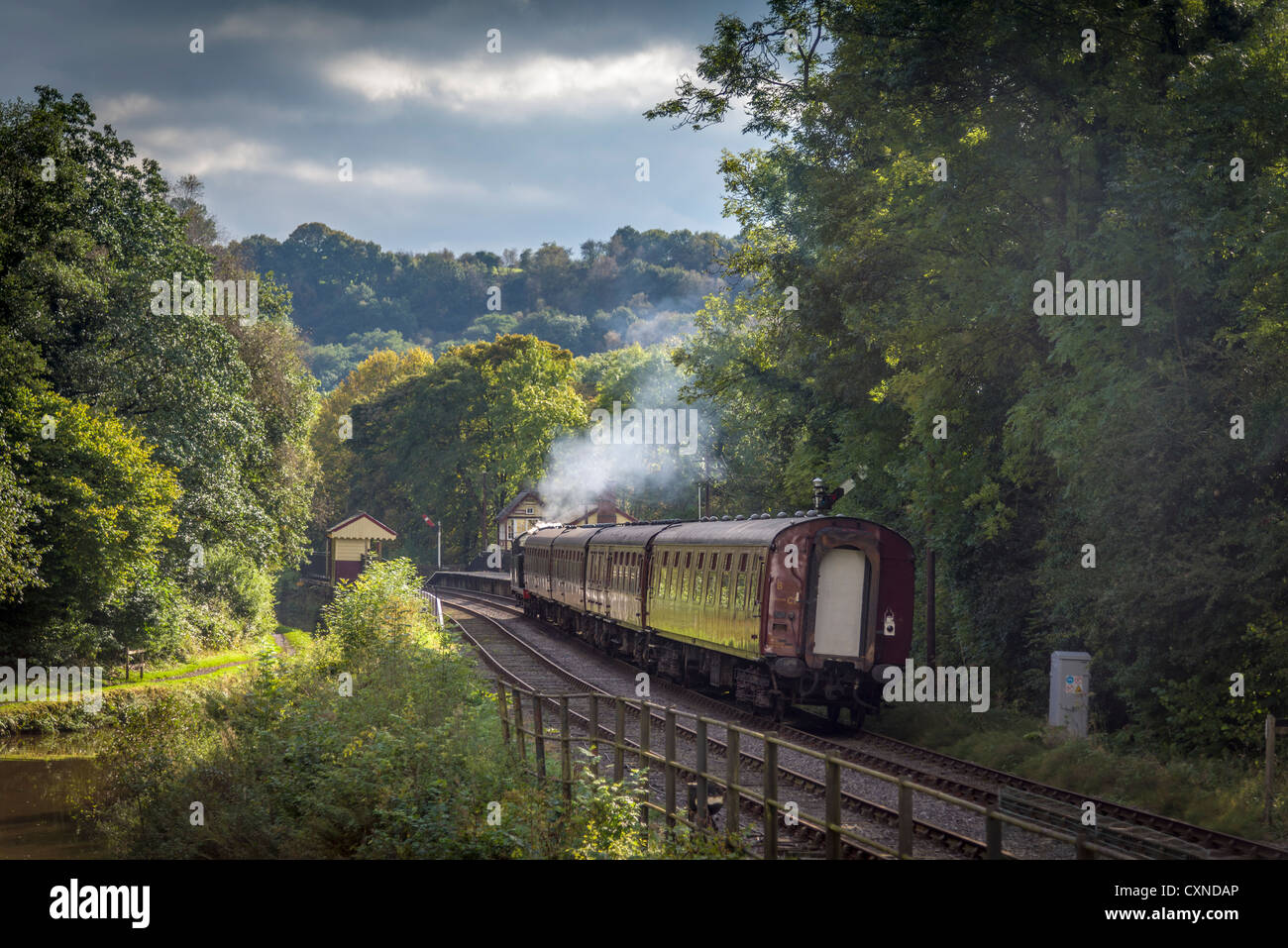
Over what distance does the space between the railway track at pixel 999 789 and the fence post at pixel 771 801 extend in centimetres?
216

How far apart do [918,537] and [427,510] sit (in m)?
60.4


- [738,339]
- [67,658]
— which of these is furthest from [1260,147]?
[738,339]

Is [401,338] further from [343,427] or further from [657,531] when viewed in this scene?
[657,531]

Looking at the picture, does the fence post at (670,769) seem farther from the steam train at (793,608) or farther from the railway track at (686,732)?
the steam train at (793,608)

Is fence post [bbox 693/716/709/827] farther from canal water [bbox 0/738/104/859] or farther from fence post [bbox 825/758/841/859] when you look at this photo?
canal water [bbox 0/738/104/859]

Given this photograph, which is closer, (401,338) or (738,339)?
(738,339)

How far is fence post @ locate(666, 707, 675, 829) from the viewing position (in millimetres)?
11078

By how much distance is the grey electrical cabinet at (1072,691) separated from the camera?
17.6m

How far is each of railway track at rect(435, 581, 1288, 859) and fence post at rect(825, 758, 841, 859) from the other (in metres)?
1.96

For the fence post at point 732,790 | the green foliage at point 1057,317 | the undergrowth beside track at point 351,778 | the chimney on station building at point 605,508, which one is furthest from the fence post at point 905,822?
the chimney on station building at point 605,508

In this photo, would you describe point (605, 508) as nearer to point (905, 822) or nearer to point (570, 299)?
point (905, 822)
